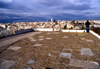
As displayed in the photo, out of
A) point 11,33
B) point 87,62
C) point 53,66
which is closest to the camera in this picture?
point 53,66

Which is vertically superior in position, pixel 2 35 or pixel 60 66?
pixel 2 35

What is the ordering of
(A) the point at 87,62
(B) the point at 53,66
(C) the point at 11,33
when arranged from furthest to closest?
(C) the point at 11,33 → (A) the point at 87,62 → (B) the point at 53,66

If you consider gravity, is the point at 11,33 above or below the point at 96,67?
above

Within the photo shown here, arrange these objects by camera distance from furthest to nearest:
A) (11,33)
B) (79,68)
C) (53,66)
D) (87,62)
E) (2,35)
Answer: (11,33) → (2,35) → (87,62) → (53,66) → (79,68)

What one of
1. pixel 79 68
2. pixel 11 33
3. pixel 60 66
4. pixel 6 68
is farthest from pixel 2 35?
pixel 79 68

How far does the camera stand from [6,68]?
4.02 m

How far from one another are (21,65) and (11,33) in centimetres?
1159

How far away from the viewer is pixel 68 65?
4098 millimetres

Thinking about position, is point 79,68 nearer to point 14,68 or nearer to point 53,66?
point 53,66

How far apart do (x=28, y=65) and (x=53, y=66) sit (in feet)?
4.89

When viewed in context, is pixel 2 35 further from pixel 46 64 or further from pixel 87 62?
pixel 87 62

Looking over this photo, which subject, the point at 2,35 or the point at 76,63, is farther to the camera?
the point at 2,35

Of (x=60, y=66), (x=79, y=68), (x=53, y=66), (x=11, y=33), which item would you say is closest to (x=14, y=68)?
(x=53, y=66)

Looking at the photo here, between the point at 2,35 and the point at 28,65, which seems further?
the point at 2,35
